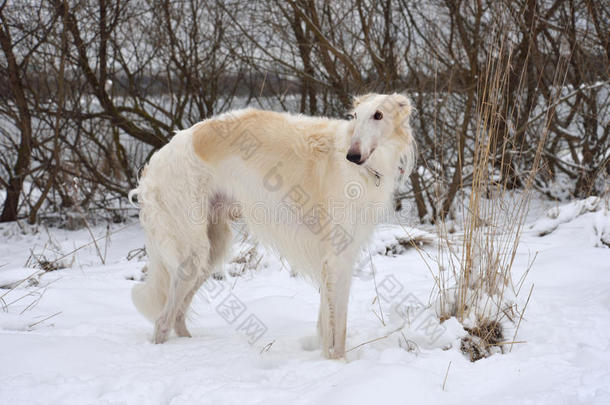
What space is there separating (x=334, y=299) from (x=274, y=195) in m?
0.66

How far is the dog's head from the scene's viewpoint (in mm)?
2117

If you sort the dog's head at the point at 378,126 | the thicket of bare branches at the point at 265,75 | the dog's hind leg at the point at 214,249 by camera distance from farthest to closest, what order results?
1. the thicket of bare branches at the point at 265,75
2. the dog's hind leg at the point at 214,249
3. the dog's head at the point at 378,126

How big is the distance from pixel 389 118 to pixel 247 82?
4963 millimetres

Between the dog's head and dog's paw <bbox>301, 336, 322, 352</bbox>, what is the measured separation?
1.01 meters

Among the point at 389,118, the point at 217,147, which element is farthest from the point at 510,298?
the point at 217,147

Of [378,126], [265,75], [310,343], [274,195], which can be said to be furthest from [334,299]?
[265,75]

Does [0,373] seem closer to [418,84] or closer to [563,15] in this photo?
[418,84]

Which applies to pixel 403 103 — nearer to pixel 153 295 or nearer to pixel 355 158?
pixel 355 158

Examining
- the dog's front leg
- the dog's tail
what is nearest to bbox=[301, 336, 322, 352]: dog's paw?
the dog's front leg

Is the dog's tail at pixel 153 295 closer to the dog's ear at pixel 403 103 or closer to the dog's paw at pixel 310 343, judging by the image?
the dog's paw at pixel 310 343

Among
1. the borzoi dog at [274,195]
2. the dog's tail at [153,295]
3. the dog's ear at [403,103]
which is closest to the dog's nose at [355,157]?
Answer: the borzoi dog at [274,195]

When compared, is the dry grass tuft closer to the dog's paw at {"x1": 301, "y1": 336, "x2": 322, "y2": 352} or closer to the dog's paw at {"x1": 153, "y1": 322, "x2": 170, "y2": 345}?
the dog's paw at {"x1": 301, "y1": 336, "x2": 322, "y2": 352}

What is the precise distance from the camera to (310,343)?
242 centimetres

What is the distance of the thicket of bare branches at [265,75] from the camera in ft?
17.0
